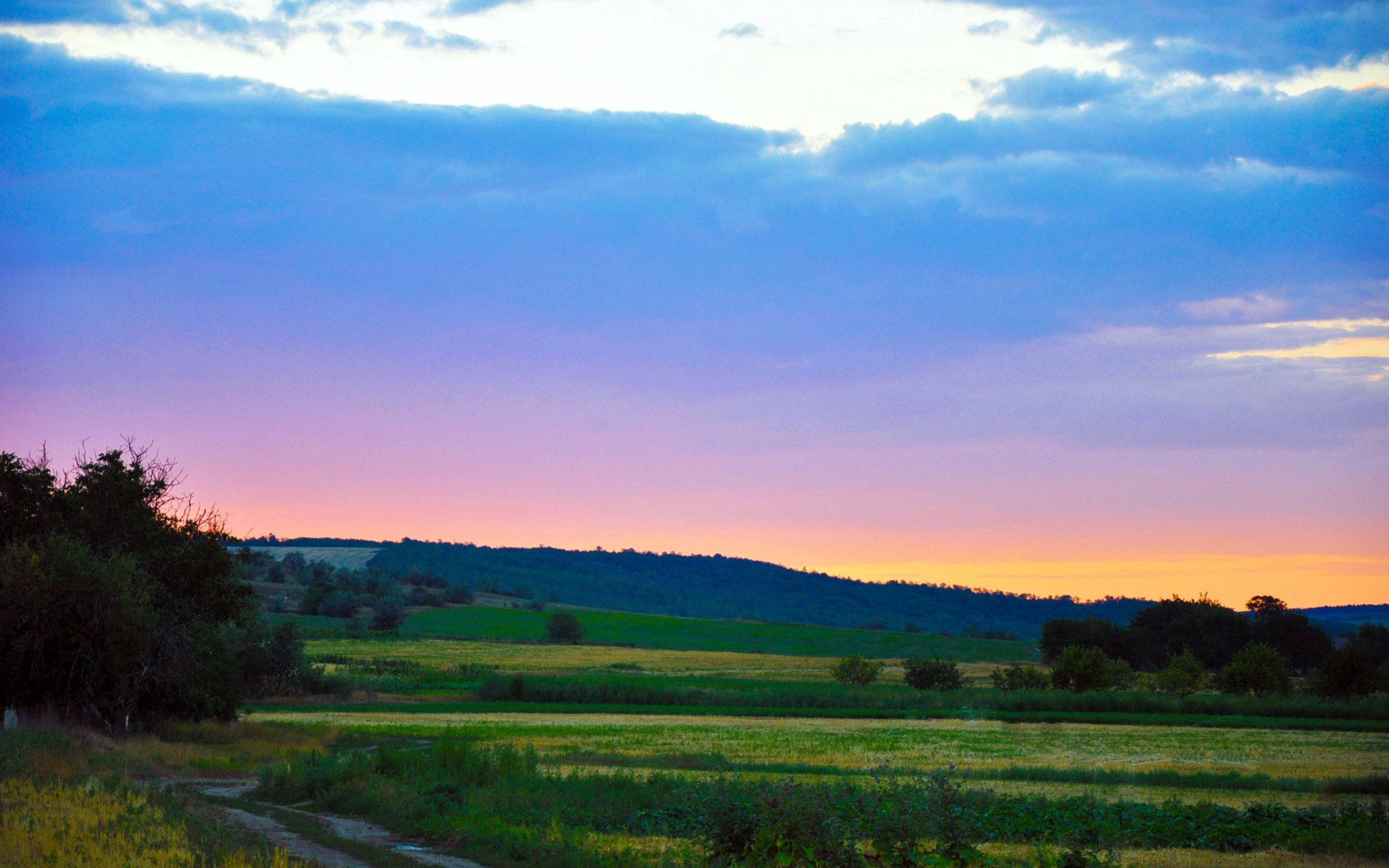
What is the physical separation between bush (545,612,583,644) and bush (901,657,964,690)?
5487 cm

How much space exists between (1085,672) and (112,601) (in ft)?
195

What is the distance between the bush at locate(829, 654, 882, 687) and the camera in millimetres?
76688

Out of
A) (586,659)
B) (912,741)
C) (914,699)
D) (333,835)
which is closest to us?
(333,835)

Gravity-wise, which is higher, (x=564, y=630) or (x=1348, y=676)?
(x=1348, y=676)

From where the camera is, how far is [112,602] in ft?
104

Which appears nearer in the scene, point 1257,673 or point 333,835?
point 333,835

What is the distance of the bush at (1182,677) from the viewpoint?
228 feet

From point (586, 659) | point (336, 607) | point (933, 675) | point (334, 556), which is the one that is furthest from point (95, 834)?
point (334, 556)

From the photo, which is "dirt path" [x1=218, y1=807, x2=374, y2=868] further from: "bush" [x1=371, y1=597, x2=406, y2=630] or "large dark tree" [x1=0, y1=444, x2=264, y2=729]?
"bush" [x1=371, y1=597, x2=406, y2=630]

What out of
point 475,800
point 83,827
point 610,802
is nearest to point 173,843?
point 83,827

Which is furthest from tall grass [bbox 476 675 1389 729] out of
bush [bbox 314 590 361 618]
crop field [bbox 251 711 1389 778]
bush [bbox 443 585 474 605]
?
bush [bbox 443 585 474 605]

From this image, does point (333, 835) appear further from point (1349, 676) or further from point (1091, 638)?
point (1091, 638)

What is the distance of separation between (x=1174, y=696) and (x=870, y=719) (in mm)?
19261

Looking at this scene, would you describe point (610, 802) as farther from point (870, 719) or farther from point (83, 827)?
point (870, 719)
